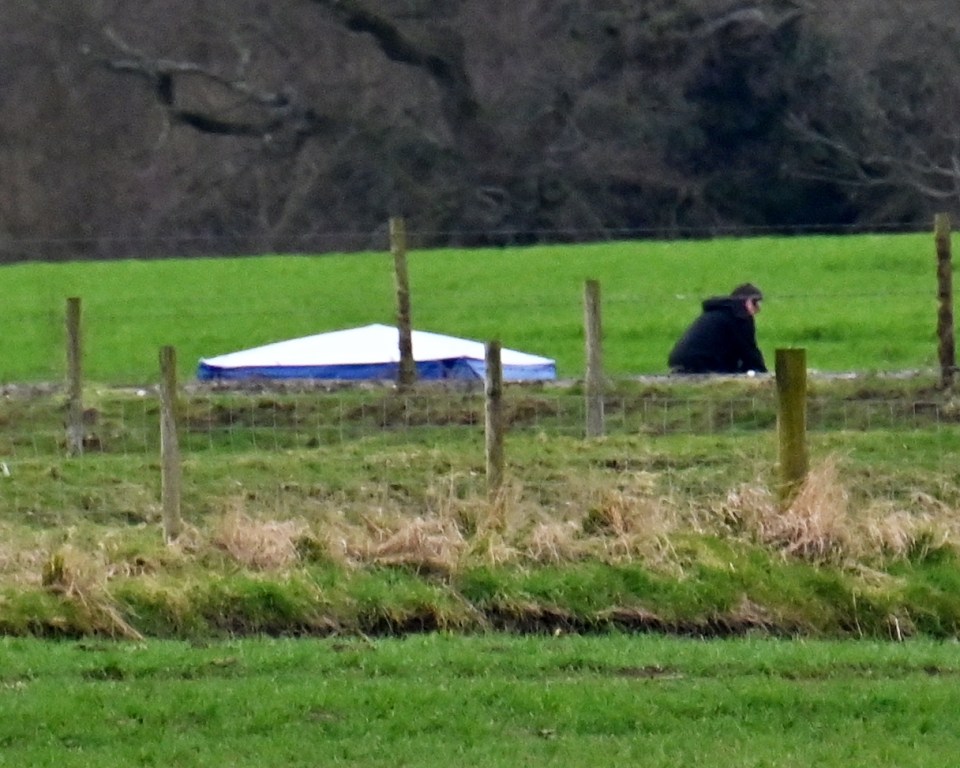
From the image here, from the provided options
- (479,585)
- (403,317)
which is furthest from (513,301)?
(479,585)

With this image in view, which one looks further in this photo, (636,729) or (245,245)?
(245,245)

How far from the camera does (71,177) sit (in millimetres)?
42062

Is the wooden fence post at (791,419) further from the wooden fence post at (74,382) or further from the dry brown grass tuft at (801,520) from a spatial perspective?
the wooden fence post at (74,382)

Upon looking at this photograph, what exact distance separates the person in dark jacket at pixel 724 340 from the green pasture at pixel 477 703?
7.94 m

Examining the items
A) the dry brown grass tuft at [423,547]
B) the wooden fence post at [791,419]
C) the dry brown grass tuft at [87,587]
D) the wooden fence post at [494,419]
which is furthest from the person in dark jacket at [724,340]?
the dry brown grass tuft at [87,587]

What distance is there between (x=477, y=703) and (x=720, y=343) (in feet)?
31.3

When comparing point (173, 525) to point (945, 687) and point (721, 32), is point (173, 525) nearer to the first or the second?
point (945, 687)

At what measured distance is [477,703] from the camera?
727 centimetres

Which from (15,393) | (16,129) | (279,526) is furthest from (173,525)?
(16,129)

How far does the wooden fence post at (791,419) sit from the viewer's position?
32.1 feet

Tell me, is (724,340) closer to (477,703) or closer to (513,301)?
(513,301)

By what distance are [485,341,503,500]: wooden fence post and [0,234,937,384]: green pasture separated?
8.60 m

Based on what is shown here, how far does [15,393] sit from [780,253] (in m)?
11.0

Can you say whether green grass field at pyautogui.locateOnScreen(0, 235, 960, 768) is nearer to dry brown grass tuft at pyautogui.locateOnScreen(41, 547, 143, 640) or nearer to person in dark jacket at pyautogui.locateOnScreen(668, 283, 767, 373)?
dry brown grass tuft at pyautogui.locateOnScreen(41, 547, 143, 640)
